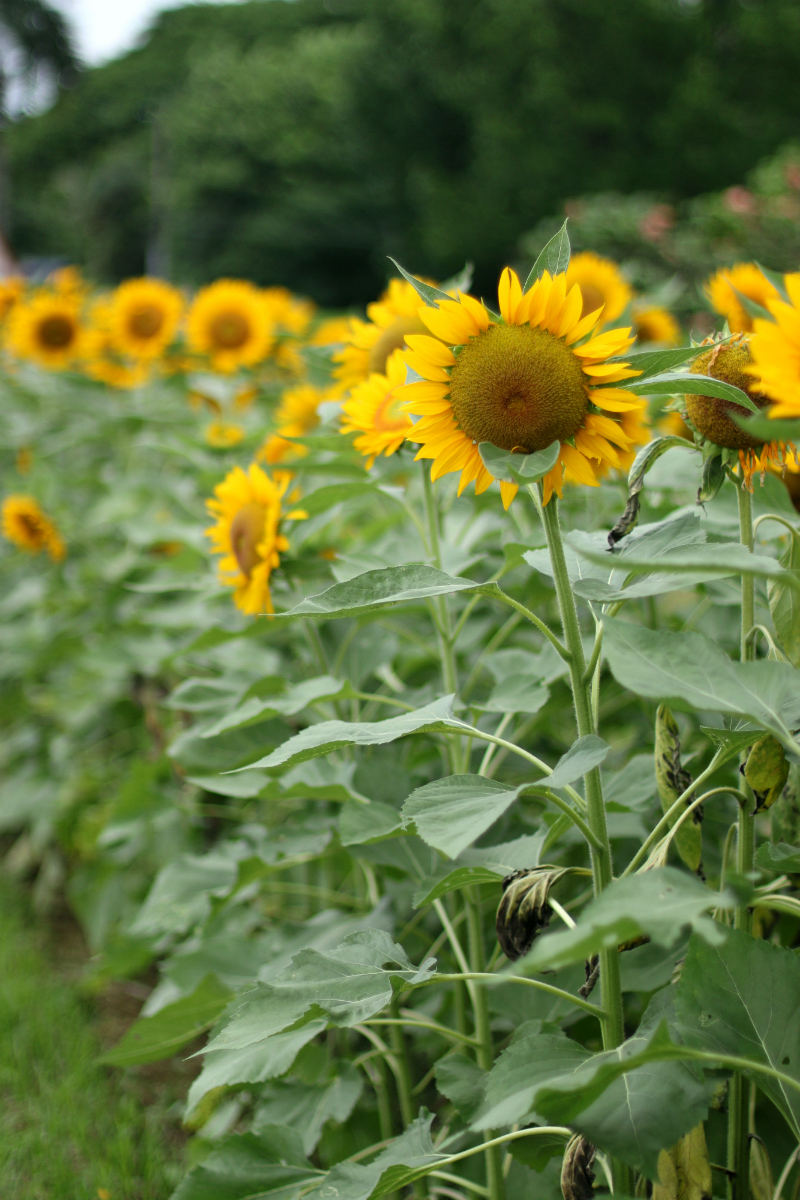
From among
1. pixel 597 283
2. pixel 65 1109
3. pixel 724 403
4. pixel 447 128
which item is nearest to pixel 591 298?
pixel 597 283

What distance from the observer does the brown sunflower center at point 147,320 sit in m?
3.44

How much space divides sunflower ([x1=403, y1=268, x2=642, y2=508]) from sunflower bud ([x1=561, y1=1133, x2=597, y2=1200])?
568mm

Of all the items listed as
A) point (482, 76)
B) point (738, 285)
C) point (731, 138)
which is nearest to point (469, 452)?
point (738, 285)

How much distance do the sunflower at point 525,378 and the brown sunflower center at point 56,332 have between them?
10.2ft

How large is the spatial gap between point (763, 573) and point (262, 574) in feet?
2.86

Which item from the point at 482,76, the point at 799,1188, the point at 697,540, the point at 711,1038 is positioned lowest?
the point at 799,1188

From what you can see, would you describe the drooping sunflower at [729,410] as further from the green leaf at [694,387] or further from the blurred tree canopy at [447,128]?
the blurred tree canopy at [447,128]

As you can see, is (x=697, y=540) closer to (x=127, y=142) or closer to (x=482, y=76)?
(x=482, y=76)

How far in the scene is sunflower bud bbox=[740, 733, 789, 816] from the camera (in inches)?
35.0

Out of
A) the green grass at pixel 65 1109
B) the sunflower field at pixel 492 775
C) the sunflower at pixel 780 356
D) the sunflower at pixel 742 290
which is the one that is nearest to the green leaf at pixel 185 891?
the sunflower field at pixel 492 775

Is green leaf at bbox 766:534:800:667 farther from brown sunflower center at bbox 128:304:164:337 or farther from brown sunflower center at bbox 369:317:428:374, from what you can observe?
brown sunflower center at bbox 128:304:164:337

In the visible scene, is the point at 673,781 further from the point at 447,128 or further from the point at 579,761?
the point at 447,128

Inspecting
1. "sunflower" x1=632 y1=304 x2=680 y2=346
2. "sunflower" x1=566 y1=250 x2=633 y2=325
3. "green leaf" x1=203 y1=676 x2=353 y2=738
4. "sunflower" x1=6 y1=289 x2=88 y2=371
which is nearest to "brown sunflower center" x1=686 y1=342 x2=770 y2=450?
"green leaf" x1=203 y1=676 x2=353 y2=738

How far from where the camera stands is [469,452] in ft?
2.97
